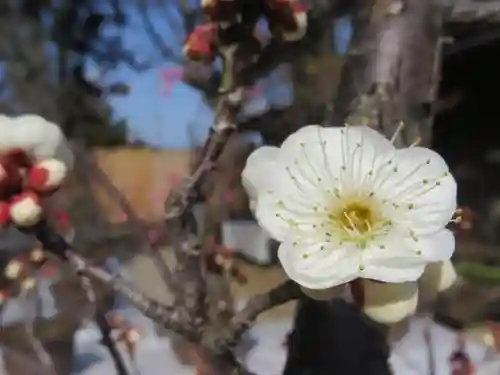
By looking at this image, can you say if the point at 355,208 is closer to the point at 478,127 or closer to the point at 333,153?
the point at 333,153

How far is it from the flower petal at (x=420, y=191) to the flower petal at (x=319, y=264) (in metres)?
0.02

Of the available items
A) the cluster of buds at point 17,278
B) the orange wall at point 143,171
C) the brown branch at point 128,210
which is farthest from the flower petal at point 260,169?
the orange wall at point 143,171

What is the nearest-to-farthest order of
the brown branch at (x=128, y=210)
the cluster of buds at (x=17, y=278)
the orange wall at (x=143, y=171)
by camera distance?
the brown branch at (x=128, y=210)
the cluster of buds at (x=17, y=278)
the orange wall at (x=143, y=171)

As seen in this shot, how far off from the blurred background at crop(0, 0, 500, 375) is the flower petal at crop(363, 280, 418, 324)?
0.22 meters

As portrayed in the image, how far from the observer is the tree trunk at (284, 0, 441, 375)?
0.92 feet

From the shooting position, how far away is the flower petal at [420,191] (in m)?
0.23

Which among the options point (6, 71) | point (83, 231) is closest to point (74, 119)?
point (6, 71)

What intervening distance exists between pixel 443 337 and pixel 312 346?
65cm

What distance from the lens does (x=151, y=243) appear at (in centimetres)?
63

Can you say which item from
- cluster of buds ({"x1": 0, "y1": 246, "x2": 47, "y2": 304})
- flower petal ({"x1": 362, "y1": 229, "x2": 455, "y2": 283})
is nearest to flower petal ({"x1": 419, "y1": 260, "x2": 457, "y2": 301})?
flower petal ({"x1": 362, "y1": 229, "x2": 455, "y2": 283})

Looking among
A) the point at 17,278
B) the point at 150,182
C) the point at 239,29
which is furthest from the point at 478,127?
the point at 239,29

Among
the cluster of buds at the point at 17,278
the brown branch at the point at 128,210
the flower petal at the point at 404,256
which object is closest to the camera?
the flower petal at the point at 404,256

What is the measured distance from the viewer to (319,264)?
0.22 metres

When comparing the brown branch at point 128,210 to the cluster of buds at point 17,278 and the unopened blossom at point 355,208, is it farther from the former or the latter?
the unopened blossom at point 355,208
